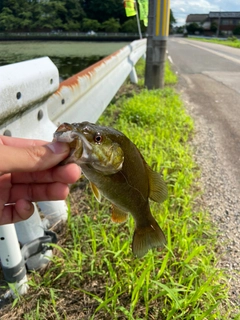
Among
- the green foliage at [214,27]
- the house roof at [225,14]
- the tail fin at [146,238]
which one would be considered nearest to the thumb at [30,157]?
the tail fin at [146,238]

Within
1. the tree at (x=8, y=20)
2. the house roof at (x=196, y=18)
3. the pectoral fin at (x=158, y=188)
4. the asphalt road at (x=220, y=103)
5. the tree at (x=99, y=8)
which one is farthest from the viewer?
the house roof at (x=196, y=18)

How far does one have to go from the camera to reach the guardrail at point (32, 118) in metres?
1.56

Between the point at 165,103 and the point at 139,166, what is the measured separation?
17.5ft

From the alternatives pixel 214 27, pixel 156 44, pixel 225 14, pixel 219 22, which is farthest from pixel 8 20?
pixel 214 27

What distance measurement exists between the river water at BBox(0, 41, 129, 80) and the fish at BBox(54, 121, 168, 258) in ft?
4.17

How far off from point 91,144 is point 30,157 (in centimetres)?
23

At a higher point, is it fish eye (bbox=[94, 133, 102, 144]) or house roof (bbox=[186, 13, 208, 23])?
fish eye (bbox=[94, 133, 102, 144])

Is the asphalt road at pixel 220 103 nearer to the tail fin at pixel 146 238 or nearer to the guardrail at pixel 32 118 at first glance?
the guardrail at pixel 32 118

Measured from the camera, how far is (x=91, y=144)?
108 cm

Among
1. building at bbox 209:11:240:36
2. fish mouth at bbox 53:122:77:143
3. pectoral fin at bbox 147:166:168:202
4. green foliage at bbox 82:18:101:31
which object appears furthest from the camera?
building at bbox 209:11:240:36

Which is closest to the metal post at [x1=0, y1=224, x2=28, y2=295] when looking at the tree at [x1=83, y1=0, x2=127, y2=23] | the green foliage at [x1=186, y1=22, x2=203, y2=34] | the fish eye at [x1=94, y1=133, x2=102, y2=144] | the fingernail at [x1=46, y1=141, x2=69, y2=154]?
the fingernail at [x1=46, y1=141, x2=69, y2=154]

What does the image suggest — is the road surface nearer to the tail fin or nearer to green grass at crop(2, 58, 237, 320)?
green grass at crop(2, 58, 237, 320)

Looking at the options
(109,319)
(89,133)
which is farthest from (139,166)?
(109,319)

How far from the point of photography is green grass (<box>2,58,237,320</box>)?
189cm
